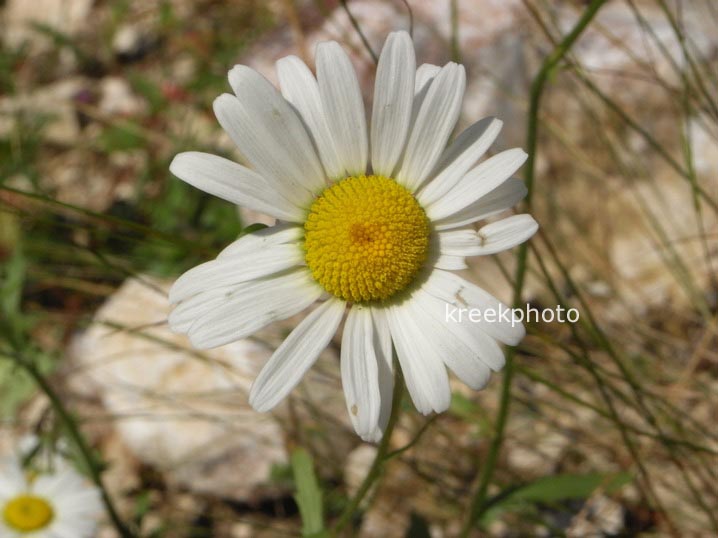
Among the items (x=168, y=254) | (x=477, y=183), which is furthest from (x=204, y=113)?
(x=477, y=183)

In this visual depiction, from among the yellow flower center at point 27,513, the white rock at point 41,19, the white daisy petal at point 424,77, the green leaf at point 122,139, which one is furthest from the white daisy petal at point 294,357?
the white rock at point 41,19

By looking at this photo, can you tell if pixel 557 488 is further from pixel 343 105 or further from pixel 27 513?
pixel 27 513

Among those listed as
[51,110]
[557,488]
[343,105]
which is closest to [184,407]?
[557,488]

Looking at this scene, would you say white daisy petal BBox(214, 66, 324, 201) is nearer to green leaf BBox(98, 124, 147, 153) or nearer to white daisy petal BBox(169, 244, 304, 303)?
white daisy petal BBox(169, 244, 304, 303)

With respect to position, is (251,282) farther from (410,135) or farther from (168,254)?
(168,254)

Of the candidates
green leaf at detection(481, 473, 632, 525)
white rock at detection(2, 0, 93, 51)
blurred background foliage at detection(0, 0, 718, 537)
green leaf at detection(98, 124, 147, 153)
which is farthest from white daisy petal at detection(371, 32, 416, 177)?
white rock at detection(2, 0, 93, 51)

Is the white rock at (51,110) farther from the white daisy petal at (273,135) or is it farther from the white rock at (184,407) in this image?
the white daisy petal at (273,135)
